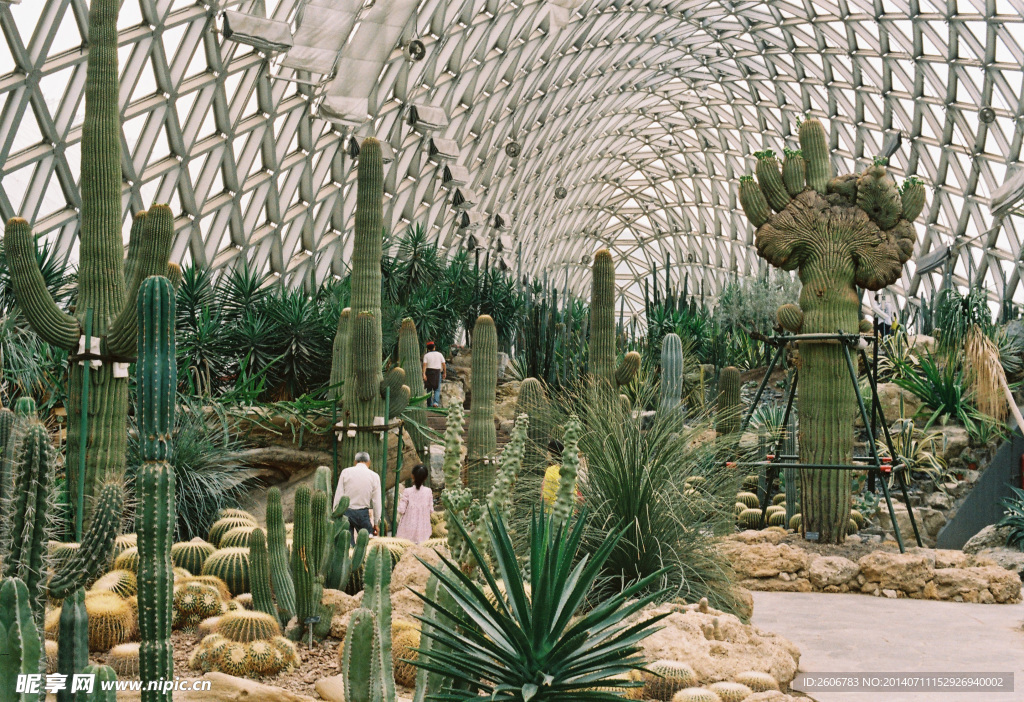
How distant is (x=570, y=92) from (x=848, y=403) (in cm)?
2877

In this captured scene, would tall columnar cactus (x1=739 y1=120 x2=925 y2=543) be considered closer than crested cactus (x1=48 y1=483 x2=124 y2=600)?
No

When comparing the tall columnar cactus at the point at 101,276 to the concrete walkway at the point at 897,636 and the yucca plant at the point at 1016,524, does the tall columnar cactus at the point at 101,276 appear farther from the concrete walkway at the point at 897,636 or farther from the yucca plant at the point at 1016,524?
the yucca plant at the point at 1016,524

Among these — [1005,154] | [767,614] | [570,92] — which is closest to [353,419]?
[767,614]

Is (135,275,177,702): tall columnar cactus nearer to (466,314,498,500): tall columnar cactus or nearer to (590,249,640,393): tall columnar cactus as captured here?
(466,314,498,500): tall columnar cactus

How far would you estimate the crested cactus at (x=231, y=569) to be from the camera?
641 centimetres

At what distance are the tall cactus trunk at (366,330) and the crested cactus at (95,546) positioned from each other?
6525mm

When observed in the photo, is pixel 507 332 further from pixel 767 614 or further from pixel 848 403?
pixel 767 614

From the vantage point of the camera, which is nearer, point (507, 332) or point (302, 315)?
point (302, 315)

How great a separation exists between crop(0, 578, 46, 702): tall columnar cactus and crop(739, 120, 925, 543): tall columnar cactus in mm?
8108

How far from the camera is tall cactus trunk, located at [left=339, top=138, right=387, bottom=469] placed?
10.4 m

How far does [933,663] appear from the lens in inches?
227

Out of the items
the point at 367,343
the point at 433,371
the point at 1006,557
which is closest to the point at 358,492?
the point at 367,343

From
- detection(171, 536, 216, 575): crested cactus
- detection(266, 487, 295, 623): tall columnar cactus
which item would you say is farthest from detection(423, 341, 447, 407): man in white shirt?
detection(266, 487, 295, 623): tall columnar cactus

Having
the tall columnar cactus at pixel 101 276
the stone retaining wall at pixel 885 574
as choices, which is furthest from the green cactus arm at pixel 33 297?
the stone retaining wall at pixel 885 574
